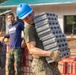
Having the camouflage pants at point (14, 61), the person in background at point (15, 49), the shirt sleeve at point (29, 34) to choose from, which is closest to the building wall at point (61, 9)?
the person in background at point (15, 49)

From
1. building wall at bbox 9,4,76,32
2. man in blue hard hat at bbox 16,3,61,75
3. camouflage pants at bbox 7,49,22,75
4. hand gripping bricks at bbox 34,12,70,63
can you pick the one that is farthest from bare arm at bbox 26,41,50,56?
building wall at bbox 9,4,76,32

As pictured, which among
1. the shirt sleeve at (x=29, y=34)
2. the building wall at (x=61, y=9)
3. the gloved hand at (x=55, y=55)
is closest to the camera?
the gloved hand at (x=55, y=55)

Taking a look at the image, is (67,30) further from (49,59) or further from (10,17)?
(49,59)

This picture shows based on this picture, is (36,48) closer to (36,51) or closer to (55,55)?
(36,51)

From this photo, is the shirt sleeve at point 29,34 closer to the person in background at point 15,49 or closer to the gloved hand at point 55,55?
the gloved hand at point 55,55

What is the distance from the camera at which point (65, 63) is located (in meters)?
6.32

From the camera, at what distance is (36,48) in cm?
416

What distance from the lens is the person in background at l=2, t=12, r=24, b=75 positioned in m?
7.12

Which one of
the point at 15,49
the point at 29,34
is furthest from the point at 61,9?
the point at 29,34

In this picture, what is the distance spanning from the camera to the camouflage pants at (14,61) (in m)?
7.10

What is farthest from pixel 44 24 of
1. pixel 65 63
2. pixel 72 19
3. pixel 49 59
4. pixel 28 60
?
pixel 72 19

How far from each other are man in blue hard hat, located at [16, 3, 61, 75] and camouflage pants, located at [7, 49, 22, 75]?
2706mm

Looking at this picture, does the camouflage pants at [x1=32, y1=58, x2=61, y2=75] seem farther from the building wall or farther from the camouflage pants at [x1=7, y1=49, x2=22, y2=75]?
the building wall

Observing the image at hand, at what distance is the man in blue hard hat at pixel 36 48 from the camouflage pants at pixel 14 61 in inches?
107
